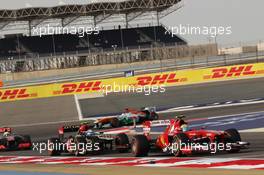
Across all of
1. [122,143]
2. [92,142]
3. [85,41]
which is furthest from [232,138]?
[85,41]

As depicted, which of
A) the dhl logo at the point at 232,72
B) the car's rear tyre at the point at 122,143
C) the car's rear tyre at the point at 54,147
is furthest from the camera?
the dhl logo at the point at 232,72

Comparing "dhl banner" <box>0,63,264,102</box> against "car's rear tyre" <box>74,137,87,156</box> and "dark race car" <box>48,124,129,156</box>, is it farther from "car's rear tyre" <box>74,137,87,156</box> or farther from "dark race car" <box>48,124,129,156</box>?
"car's rear tyre" <box>74,137,87,156</box>

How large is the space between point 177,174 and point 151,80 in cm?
3152

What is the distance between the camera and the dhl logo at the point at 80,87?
41.1 metres

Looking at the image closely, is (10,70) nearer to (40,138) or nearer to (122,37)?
(122,37)

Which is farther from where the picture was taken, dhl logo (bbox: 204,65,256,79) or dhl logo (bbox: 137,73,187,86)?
dhl logo (bbox: 204,65,256,79)

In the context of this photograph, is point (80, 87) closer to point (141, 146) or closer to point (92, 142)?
point (92, 142)

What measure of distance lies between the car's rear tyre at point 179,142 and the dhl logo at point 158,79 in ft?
89.7

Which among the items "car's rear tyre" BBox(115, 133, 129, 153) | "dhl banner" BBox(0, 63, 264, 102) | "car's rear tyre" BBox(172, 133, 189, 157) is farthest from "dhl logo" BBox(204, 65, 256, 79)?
"car's rear tyre" BBox(172, 133, 189, 157)

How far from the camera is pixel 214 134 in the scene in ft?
44.5

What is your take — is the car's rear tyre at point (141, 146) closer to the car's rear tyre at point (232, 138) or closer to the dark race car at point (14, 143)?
the car's rear tyre at point (232, 138)

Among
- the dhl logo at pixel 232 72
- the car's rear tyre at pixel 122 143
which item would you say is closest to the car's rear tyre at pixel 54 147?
the car's rear tyre at pixel 122 143

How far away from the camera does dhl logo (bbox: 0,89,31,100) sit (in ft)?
134

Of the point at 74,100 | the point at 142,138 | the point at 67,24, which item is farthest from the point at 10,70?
the point at 142,138
